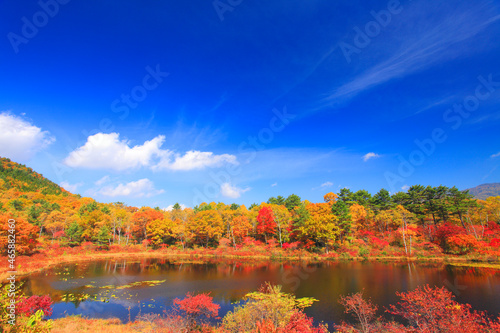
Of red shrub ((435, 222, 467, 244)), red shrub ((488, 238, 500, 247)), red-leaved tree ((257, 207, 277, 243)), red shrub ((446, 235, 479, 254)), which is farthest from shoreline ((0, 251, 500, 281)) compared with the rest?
red-leaved tree ((257, 207, 277, 243))

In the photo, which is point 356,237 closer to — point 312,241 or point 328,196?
point 312,241

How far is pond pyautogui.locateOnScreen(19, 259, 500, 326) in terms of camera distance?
18453 millimetres

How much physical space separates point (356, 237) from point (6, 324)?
55648 mm

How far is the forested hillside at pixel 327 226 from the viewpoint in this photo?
43406 millimetres

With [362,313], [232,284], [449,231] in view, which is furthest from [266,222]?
[362,313]

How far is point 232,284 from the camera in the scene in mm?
25734

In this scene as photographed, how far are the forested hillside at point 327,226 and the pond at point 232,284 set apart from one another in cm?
1069

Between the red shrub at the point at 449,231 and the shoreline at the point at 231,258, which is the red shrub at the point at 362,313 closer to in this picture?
the shoreline at the point at 231,258

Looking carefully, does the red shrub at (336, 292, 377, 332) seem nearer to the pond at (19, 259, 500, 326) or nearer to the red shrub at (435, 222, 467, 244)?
the pond at (19, 259, 500, 326)

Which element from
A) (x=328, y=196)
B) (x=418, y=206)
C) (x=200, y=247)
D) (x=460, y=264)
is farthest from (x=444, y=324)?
(x=328, y=196)

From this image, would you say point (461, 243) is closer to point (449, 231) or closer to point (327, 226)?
point (449, 231)

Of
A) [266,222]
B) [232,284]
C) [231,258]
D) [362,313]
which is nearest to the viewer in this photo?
[362,313]

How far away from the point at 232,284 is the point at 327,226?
24.7m

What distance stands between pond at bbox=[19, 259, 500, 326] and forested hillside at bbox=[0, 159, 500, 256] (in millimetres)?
10695
